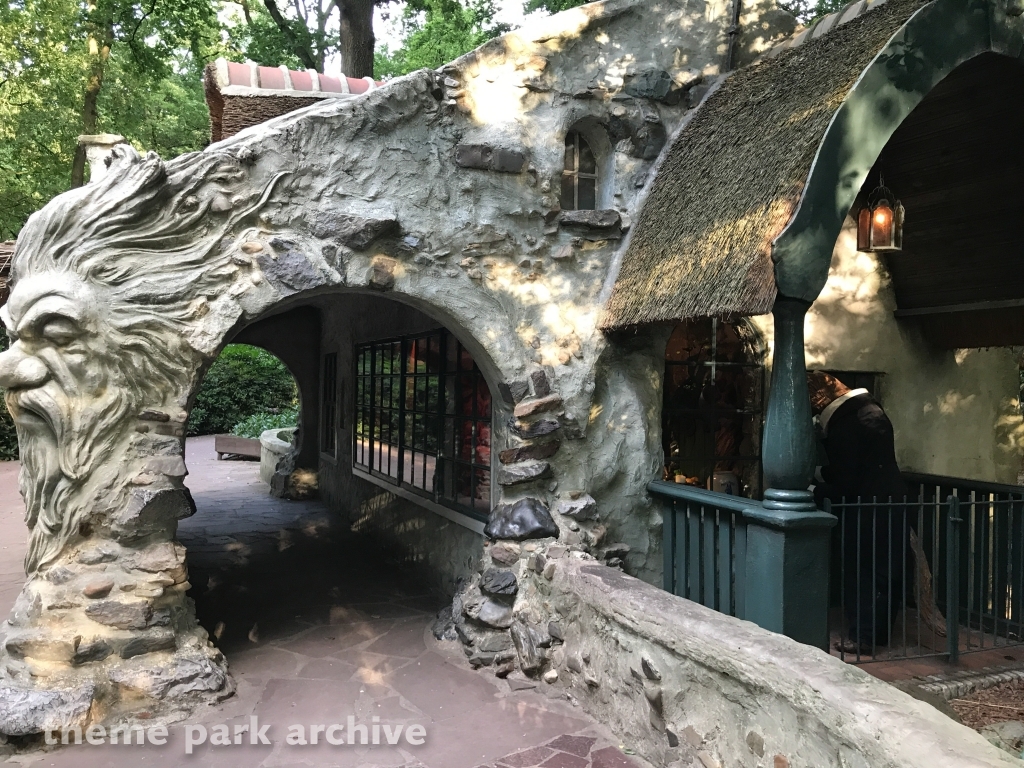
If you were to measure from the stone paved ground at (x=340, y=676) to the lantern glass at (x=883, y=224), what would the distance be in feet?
11.5

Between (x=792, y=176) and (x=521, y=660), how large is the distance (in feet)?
10.3

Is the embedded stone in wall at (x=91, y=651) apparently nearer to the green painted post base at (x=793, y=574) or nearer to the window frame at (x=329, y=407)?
the green painted post base at (x=793, y=574)

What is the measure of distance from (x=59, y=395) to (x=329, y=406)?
6.54m

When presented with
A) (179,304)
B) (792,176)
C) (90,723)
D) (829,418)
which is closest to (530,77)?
(792,176)

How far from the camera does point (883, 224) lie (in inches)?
192

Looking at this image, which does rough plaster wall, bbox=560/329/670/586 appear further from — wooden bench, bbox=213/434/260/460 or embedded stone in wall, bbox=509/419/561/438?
wooden bench, bbox=213/434/260/460

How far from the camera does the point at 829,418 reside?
5.18m

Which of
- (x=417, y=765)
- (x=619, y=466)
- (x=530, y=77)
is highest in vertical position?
(x=530, y=77)

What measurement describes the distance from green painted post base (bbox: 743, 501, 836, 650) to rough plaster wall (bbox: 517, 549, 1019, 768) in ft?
1.31

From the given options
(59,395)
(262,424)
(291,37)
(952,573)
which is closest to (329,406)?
(59,395)

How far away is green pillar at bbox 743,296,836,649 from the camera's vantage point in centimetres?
356

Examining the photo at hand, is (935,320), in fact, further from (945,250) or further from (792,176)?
(792,176)

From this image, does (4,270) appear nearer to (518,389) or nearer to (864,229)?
(518,389)

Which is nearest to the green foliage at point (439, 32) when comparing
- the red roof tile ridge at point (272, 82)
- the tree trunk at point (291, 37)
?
the tree trunk at point (291, 37)
